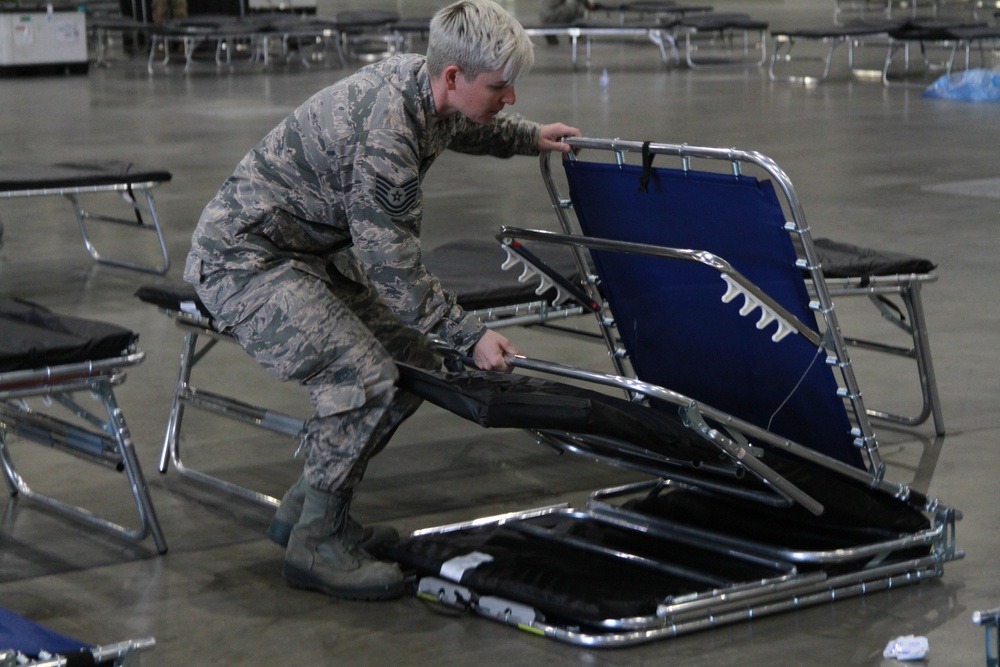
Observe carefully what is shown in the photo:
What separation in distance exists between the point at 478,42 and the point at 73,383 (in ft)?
3.60

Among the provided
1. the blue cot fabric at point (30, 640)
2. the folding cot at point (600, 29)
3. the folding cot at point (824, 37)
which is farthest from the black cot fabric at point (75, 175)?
the folding cot at point (600, 29)

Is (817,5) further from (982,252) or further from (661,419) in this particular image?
(661,419)

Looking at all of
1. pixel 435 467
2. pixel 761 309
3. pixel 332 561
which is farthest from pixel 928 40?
pixel 332 561

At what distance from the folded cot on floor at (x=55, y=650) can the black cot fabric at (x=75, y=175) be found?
3739mm

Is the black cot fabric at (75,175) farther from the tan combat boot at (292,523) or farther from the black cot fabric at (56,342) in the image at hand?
the tan combat boot at (292,523)

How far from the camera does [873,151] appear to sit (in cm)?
901

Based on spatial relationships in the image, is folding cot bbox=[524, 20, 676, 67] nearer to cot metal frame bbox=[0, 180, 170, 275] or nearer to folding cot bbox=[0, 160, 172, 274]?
cot metal frame bbox=[0, 180, 170, 275]

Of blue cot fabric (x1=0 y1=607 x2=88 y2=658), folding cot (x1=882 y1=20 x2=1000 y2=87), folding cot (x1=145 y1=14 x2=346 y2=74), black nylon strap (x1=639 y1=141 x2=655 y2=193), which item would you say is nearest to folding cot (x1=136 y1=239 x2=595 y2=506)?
black nylon strap (x1=639 y1=141 x2=655 y2=193)

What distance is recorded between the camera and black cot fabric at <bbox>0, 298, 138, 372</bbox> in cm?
279

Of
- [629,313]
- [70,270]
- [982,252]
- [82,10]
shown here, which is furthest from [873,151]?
[82,10]

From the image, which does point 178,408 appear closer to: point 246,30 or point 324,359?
point 324,359

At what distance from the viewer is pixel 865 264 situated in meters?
3.52

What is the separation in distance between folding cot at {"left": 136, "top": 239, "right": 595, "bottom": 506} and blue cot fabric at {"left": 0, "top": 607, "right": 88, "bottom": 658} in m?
1.15

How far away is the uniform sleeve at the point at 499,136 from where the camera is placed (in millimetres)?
2955
